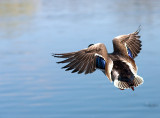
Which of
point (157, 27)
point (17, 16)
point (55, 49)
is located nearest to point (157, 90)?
point (55, 49)

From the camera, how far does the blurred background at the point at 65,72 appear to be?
803 centimetres

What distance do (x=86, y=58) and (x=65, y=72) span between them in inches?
163

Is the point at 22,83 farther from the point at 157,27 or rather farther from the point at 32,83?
the point at 157,27

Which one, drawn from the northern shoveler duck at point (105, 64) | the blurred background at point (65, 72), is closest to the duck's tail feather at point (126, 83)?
the northern shoveler duck at point (105, 64)

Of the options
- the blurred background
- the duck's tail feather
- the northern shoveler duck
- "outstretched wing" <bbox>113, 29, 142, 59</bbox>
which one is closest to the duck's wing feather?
the northern shoveler duck

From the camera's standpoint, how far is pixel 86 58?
20.7 ft

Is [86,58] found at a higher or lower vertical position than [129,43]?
lower

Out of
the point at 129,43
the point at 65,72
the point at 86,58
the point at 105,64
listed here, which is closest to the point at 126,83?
the point at 105,64

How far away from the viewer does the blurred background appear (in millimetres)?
8031

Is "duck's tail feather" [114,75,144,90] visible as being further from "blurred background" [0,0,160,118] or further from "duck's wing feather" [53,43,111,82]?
"blurred background" [0,0,160,118]

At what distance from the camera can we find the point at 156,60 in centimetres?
1077

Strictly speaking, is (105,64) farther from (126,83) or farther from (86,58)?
(126,83)

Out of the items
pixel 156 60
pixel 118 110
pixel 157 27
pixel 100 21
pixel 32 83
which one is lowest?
pixel 118 110

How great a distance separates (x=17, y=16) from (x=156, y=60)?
36.0 ft
